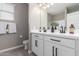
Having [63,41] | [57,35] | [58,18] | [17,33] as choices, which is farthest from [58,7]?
[17,33]

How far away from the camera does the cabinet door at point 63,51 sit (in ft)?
3.88

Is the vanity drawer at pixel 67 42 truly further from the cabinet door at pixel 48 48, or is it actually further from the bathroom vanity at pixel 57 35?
the cabinet door at pixel 48 48

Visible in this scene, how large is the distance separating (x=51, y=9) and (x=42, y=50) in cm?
108

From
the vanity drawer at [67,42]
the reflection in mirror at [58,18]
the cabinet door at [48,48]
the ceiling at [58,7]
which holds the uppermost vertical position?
the ceiling at [58,7]

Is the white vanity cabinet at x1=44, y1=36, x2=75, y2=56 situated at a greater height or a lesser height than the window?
lesser

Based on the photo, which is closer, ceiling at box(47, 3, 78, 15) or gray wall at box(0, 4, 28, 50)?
ceiling at box(47, 3, 78, 15)

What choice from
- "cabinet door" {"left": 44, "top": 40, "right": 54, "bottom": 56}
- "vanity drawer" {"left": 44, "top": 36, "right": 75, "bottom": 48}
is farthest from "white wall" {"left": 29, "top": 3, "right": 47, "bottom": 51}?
"vanity drawer" {"left": 44, "top": 36, "right": 75, "bottom": 48}

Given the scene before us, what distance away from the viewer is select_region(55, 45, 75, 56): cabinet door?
118 cm

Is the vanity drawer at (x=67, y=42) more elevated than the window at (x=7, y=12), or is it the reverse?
the window at (x=7, y=12)

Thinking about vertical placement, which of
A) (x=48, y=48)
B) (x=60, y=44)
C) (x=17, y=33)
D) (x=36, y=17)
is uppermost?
(x=36, y=17)

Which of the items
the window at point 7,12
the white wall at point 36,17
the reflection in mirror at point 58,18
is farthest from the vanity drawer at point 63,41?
the window at point 7,12

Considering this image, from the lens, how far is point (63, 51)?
4.36 ft

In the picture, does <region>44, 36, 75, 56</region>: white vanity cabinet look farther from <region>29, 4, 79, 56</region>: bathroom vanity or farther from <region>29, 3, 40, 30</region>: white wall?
<region>29, 3, 40, 30</region>: white wall

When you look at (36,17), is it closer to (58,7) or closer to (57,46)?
(58,7)
